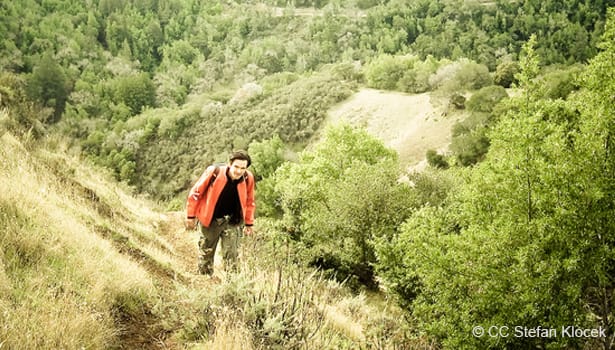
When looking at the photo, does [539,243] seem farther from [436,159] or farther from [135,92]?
[135,92]

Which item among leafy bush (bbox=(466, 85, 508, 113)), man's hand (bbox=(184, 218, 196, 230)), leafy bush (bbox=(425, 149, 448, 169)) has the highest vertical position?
man's hand (bbox=(184, 218, 196, 230))

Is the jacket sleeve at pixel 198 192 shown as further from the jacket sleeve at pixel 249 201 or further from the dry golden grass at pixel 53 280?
the dry golden grass at pixel 53 280

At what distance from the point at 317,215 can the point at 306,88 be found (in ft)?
186

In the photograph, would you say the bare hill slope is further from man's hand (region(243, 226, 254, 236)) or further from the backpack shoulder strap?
the backpack shoulder strap

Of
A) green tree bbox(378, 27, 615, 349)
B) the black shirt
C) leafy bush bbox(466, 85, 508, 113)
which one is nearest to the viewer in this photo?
the black shirt

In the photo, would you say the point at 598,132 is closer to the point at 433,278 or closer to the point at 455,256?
the point at 455,256

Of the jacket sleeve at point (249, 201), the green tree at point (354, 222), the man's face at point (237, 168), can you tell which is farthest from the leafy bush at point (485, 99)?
the man's face at point (237, 168)

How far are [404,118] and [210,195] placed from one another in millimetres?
50414

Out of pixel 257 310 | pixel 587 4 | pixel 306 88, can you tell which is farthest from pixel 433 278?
pixel 587 4

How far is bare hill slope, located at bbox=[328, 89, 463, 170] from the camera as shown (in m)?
43.6

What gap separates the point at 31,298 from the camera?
290cm

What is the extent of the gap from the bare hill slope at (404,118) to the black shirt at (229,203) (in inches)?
1394

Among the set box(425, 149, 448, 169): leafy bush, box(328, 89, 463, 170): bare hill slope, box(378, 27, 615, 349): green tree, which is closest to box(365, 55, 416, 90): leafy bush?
box(328, 89, 463, 170): bare hill slope

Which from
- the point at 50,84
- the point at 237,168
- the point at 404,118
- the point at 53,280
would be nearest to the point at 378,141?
the point at 237,168
